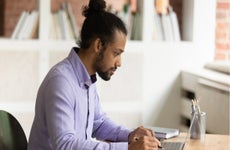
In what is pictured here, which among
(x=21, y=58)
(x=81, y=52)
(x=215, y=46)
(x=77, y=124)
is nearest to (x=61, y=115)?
(x=77, y=124)

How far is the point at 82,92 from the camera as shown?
2115mm

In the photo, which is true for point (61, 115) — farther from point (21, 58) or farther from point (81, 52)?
point (21, 58)

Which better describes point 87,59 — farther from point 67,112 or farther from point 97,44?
point 67,112

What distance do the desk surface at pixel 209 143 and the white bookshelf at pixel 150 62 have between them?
1.80 m

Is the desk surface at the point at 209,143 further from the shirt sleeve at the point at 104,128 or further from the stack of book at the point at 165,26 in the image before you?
the stack of book at the point at 165,26

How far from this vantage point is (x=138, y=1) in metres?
4.36

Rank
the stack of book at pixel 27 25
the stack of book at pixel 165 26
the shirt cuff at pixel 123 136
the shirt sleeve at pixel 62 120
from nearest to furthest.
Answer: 1. the shirt sleeve at pixel 62 120
2. the shirt cuff at pixel 123 136
3. the stack of book at pixel 27 25
4. the stack of book at pixel 165 26

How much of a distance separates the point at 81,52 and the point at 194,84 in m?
2.15

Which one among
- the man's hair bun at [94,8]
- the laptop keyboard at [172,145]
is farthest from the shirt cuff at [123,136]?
the man's hair bun at [94,8]

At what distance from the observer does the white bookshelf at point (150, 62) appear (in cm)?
406

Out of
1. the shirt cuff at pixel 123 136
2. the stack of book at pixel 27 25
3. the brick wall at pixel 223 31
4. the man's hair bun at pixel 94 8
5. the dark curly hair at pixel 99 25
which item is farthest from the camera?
the brick wall at pixel 223 31

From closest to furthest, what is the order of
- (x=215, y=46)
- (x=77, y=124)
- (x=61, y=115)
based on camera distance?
1. (x=61, y=115)
2. (x=77, y=124)
3. (x=215, y=46)

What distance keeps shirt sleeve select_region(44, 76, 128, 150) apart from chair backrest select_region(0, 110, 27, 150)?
25cm

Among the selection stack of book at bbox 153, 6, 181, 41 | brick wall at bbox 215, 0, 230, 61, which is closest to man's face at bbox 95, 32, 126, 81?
stack of book at bbox 153, 6, 181, 41
